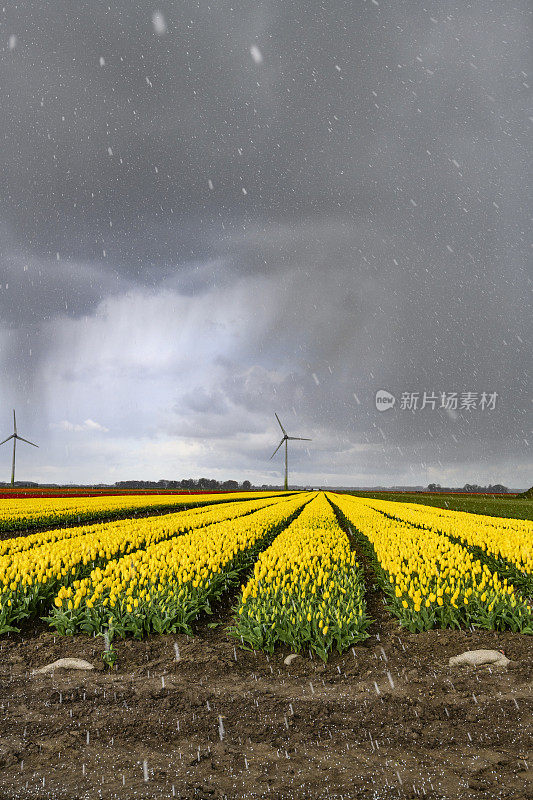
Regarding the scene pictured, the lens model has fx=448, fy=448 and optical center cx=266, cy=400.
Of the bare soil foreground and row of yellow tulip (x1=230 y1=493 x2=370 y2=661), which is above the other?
row of yellow tulip (x1=230 y1=493 x2=370 y2=661)

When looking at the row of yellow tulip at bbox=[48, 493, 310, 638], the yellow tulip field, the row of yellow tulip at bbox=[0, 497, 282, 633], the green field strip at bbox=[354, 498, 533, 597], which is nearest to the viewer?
the yellow tulip field

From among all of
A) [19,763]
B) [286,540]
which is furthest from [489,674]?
[286,540]

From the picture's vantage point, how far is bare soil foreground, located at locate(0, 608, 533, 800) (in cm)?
404

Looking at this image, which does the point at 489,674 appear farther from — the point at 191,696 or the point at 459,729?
the point at 191,696

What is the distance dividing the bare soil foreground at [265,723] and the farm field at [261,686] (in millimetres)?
20

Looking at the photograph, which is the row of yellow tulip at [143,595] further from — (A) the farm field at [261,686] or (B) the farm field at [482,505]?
(B) the farm field at [482,505]

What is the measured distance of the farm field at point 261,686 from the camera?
163 inches

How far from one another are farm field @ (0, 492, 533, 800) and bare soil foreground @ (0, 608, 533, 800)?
2 centimetres

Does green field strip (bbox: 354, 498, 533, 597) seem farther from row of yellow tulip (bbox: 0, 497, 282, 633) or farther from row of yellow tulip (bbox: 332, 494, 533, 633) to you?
row of yellow tulip (bbox: 0, 497, 282, 633)

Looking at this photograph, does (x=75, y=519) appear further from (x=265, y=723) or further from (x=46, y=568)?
(x=265, y=723)

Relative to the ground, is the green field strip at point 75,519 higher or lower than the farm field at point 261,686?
lower

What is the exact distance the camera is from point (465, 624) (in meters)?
8.02

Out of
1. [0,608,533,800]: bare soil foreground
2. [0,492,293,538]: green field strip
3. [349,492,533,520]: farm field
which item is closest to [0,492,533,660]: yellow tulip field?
[0,608,533,800]: bare soil foreground

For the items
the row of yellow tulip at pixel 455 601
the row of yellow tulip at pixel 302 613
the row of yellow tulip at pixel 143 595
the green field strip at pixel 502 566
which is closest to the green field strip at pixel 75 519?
the row of yellow tulip at pixel 143 595
